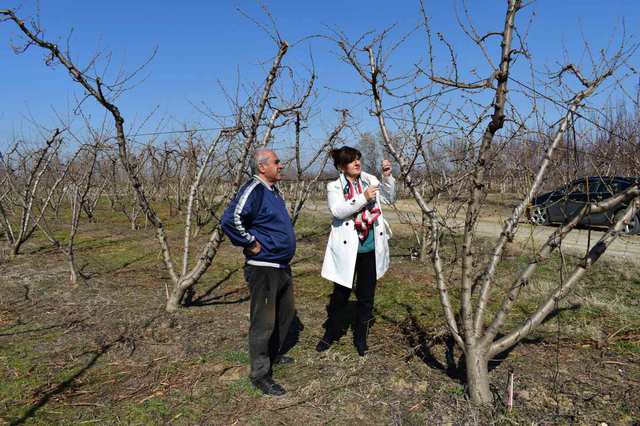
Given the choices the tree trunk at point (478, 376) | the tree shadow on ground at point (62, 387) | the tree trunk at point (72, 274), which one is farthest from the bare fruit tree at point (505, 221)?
the tree trunk at point (72, 274)

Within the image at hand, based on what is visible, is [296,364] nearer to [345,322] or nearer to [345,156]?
[345,322]

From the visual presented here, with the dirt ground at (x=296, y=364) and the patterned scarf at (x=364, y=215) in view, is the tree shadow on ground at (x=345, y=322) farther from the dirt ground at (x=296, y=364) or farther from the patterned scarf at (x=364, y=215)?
the patterned scarf at (x=364, y=215)

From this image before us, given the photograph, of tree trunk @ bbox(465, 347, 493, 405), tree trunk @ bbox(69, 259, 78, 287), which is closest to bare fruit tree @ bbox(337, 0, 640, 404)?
tree trunk @ bbox(465, 347, 493, 405)

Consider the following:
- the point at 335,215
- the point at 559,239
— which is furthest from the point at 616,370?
the point at 335,215

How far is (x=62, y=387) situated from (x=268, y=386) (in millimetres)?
1502

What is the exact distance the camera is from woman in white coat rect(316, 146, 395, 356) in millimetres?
3340

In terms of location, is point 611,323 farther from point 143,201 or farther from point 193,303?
point 143,201

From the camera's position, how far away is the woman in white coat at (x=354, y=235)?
3340mm

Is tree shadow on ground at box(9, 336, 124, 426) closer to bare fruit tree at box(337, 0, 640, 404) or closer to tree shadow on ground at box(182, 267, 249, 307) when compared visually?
tree shadow on ground at box(182, 267, 249, 307)

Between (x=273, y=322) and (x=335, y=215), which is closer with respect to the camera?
(x=273, y=322)

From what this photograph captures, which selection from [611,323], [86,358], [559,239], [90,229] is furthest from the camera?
[90,229]

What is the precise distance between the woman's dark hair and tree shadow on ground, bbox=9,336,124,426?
8.24 ft

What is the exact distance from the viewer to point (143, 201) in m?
4.61

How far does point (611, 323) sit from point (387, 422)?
9.16ft
